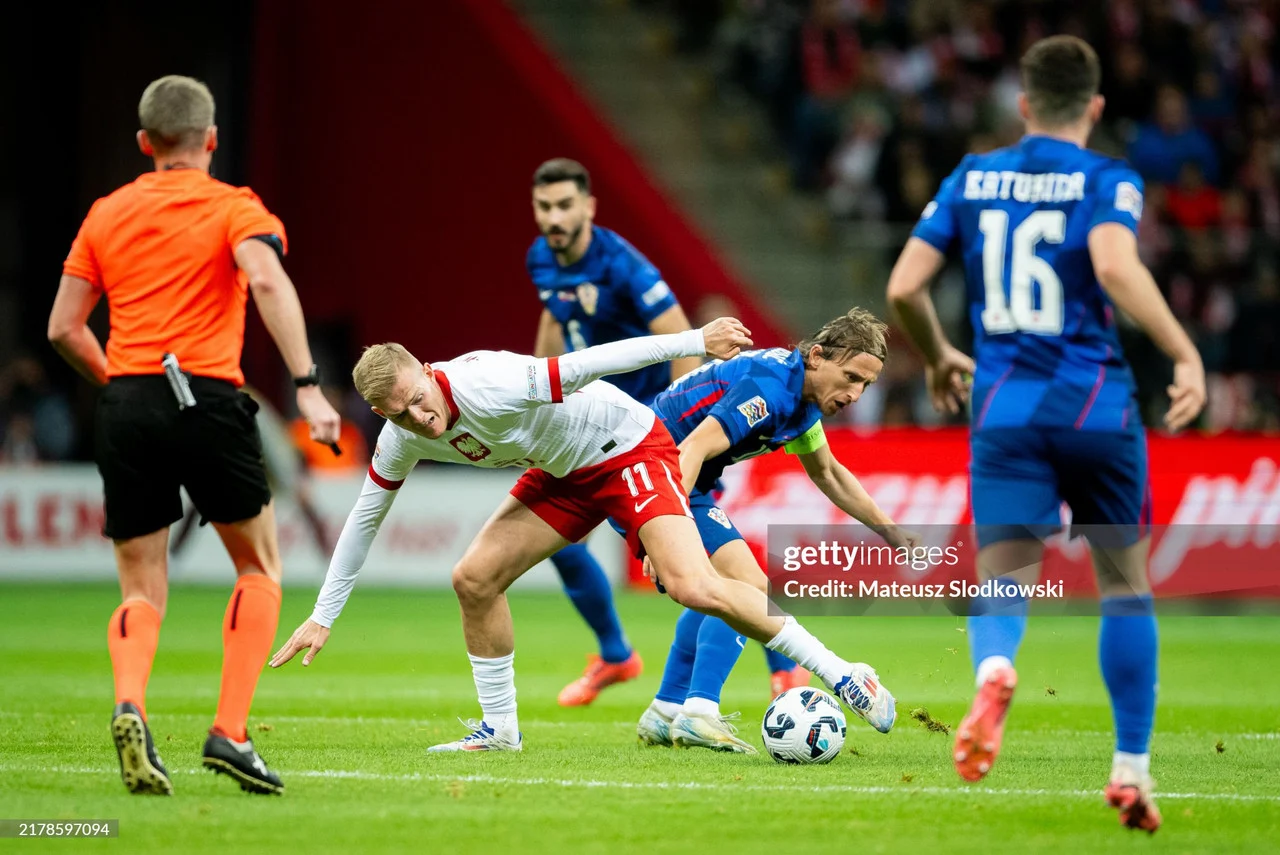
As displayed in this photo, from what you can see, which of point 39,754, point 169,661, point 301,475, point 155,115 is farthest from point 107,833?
point 301,475

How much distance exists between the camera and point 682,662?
803cm

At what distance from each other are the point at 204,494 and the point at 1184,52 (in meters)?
17.0

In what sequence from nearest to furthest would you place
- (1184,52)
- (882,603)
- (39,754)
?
(39,754)
(882,603)
(1184,52)

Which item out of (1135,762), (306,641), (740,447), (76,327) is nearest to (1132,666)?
(1135,762)

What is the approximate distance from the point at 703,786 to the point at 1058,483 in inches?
70.3

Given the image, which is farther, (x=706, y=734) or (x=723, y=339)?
(x=706, y=734)

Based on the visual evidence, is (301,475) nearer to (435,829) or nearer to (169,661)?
(169,661)

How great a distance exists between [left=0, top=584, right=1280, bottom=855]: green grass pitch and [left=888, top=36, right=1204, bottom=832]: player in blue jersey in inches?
18.9

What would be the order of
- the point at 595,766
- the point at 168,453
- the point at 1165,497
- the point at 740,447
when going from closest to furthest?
the point at 168,453
the point at 595,766
the point at 740,447
the point at 1165,497

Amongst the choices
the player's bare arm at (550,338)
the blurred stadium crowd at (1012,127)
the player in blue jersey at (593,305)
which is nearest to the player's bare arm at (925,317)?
the player in blue jersey at (593,305)

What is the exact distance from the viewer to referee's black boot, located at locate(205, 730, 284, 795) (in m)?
5.94

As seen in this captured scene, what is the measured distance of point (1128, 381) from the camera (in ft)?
18.5

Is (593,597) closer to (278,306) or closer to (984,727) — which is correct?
(278,306)

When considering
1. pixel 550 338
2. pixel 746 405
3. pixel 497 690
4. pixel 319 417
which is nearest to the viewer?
pixel 319 417
